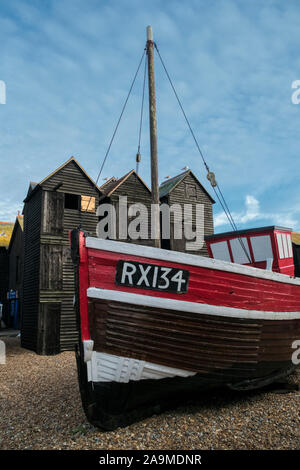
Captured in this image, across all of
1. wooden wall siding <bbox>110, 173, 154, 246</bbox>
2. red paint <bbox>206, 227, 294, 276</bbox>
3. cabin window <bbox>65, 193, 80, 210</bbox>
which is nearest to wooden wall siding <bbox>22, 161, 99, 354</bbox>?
cabin window <bbox>65, 193, 80, 210</bbox>

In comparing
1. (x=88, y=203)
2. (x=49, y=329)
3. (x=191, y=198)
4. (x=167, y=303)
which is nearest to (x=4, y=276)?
(x=88, y=203)

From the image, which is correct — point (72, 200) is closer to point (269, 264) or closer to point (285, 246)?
point (285, 246)

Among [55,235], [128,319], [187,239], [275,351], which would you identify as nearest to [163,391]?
[128,319]

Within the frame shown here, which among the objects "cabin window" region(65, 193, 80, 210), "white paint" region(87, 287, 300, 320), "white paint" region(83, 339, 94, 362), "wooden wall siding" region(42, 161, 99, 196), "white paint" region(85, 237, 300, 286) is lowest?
"white paint" region(83, 339, 94, 362)

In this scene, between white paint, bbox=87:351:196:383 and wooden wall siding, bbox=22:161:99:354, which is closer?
white paint, bbox=87:351:196:383

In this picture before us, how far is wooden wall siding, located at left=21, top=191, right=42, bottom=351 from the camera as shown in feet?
48.9

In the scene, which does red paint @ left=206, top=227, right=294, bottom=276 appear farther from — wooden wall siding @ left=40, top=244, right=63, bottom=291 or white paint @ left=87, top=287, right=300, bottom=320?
wooden wall siding @ left=40, top=244, right=63, bottom=291

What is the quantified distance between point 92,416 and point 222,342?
2.32 m

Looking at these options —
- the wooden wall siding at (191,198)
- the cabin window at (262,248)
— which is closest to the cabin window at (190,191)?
the wooden wall siding at (191,198)

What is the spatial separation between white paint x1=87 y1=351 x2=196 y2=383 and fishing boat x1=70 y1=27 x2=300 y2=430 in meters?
0.01

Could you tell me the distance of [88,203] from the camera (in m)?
16.2

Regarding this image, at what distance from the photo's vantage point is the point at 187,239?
19.7 metres

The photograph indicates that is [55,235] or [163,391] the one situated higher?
[55,235]
